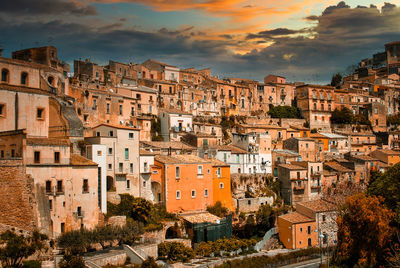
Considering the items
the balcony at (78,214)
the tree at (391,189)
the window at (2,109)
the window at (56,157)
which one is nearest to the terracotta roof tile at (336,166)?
the tree at (391,189)

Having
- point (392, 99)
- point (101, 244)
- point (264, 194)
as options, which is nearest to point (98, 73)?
point (264, 194)

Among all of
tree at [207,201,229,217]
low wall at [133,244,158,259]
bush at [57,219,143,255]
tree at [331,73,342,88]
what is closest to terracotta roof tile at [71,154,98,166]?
bush at [57,219,143,255]

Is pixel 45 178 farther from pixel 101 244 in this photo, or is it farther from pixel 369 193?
pixel 369 193

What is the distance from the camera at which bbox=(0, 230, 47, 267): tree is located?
27.5 m

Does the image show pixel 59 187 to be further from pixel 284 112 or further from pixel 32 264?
pixel 284 112

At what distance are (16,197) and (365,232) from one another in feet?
87.7

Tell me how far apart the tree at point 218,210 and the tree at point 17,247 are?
20722 mm

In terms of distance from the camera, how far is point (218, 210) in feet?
156

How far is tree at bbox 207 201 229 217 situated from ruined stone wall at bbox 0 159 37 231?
822 inches

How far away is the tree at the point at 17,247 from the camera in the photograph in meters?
27.5

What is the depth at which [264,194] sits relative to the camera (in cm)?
5431

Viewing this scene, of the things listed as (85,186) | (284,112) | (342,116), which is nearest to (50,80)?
(85,186)

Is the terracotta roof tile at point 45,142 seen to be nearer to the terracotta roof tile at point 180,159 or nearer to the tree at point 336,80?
the terracotta roof tile at point 180,159

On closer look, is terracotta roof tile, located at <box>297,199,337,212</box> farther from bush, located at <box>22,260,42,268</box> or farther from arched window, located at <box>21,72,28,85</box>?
arched window, located at <box>21,72,28,85</box>
